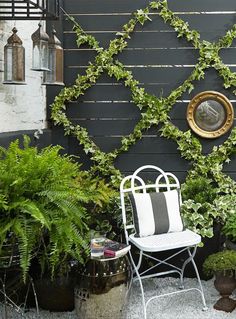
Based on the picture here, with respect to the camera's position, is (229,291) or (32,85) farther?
(32,85)

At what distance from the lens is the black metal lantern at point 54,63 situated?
339cm

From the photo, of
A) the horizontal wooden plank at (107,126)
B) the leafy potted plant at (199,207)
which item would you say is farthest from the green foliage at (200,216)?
the horizontal wooden plank at (107,126)

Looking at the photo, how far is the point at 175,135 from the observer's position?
13.9ft

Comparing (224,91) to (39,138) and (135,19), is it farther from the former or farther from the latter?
(39,138)

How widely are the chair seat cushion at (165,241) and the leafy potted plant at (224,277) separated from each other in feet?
0.63

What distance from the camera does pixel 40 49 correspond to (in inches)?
125

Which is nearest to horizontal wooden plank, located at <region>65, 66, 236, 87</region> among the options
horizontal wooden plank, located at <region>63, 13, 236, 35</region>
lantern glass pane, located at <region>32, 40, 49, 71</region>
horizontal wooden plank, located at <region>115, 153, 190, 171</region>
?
horizontal wooden plank, located at <region>63, 13, 236, 35</region>

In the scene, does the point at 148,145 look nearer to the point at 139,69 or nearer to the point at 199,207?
the point at 139,69

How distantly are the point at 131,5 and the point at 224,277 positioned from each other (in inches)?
95.7

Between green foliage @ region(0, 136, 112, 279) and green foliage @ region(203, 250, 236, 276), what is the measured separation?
93 cm

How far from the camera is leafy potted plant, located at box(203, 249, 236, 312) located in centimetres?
320

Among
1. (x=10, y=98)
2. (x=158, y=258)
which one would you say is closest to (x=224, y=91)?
(x=158, y=258)

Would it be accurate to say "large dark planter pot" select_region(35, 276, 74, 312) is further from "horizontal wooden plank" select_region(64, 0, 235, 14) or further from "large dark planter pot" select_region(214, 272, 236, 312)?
"horizontal wooden plank" select_region(64, 0, 235, 14)

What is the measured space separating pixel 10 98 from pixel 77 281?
4.75ft
